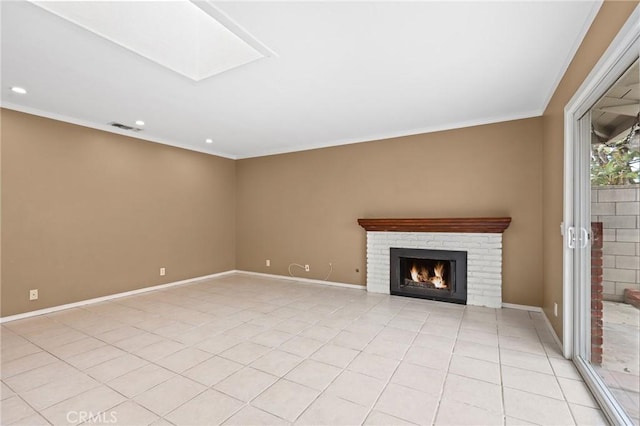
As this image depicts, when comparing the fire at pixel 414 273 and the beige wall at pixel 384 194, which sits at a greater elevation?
the beige wall at pixel 384 194

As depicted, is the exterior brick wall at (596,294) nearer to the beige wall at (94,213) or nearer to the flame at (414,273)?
the flame at (414,273)

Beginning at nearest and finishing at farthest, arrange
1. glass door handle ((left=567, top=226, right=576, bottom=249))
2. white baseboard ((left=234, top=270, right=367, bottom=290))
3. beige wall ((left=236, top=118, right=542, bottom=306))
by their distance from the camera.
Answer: glass door handle ((left=567, top=226, right=576, bottom=249))
beige wall ((left=236, top=118, right=542, bottom=306))
white baseboard ((left=234, top=270, right=367, bottom=290))

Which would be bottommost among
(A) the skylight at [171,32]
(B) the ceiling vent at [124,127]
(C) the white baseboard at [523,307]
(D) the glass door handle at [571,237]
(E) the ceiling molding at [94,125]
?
(C) the white baseboard at [523,307]

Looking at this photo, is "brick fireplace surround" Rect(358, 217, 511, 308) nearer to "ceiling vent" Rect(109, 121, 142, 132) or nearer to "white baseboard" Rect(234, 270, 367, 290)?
"white baseboard" Rect(234, 270, 367, 290)

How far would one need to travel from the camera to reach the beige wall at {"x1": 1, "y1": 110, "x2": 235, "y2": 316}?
3.53 meters

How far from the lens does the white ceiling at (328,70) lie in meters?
1.94

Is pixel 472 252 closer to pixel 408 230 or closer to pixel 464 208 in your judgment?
pixel 464 208

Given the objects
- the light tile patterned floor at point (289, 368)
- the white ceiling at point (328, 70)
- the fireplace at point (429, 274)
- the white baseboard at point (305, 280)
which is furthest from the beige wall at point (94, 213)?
the fireplace at point (429, 274)

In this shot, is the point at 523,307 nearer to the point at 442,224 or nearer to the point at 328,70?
the point at 442,224

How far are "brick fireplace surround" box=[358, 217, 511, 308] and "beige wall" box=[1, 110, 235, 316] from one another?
10.8ft

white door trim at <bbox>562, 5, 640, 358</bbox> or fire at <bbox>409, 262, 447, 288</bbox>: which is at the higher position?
white door trim at <bbox>562, 5, 640, 358</bbox>

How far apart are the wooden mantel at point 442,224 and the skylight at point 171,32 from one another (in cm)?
303

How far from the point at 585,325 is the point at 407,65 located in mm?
Answer: 2553

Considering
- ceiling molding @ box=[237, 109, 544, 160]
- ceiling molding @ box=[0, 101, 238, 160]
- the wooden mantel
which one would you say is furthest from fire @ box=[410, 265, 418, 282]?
ceiling molding @ box=[0, 101, 238, 160]
